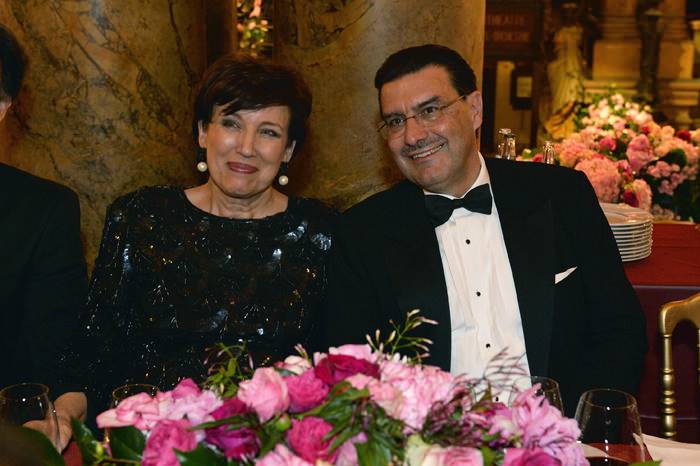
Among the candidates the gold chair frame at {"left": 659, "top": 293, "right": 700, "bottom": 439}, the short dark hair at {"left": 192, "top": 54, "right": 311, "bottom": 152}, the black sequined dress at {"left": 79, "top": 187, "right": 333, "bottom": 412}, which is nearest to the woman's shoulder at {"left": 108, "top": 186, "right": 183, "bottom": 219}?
the black sequined dress at {"left": 79, "top": 187, "right": 333, "bottom": 412}

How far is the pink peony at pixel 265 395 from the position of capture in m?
1.14

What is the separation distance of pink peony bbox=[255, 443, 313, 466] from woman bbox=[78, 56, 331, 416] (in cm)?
168

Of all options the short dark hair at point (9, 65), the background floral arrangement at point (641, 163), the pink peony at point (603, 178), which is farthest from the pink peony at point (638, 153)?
the short dark hair at point (9, 65)

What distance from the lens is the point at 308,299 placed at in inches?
114

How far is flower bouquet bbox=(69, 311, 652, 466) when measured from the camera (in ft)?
3.70

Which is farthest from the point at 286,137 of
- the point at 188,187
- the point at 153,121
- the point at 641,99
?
the point at 641,99

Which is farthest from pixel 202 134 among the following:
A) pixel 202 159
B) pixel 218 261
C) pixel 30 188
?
pixel 30 188

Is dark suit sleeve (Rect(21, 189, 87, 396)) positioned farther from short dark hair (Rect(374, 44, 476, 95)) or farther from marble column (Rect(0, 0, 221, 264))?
short dark hair (Rect(374, 44, 476, 95))

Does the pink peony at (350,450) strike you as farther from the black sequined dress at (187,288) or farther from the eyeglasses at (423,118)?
the eyeglasses at (423,118)

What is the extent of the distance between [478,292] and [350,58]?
1.16 meters

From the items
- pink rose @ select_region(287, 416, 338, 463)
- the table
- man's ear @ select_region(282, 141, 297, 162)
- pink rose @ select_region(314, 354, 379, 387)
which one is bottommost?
the table

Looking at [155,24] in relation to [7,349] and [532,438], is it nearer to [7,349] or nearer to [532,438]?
[7,349]

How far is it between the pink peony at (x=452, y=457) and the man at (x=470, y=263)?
163 centimetres

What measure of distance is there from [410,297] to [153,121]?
1243 mm
